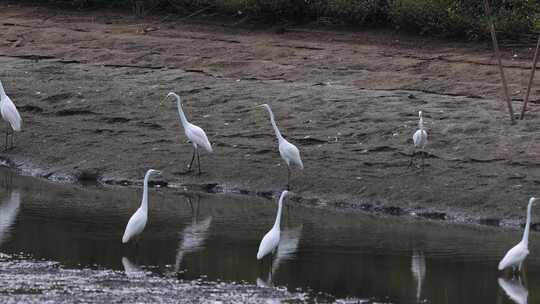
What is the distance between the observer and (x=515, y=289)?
11.4 metres

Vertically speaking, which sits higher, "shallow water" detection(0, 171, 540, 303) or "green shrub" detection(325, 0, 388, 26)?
"green shrub" detection(325, 0, 388, 26)

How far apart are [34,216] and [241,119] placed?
4.60m

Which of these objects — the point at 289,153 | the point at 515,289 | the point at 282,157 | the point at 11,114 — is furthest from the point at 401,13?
the point at 515,289

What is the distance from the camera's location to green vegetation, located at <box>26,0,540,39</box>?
2062 centimetres

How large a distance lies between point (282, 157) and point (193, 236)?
9.31 feet

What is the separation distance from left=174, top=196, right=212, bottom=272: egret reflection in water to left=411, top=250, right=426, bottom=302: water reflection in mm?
2158

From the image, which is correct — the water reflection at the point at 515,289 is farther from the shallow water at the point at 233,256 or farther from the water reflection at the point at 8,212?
the water reflection at the point at 8,212

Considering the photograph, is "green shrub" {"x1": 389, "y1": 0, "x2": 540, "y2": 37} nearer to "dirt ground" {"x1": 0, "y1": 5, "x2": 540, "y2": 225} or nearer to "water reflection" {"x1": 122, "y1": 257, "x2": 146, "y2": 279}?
"dirt ground" {"x1": 0, "y1": 5, "x2": 540, "y2": 225}

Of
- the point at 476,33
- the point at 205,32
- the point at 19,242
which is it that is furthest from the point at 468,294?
the point at 205,32

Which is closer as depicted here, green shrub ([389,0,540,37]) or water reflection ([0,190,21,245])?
water reflection ([0,190,21,245])

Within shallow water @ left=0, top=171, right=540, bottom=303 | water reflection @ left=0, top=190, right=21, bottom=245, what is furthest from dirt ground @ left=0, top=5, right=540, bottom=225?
water reflection @ left=0, top=190, right=21, bottom=245

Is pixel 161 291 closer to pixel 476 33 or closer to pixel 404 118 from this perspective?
pixel 404 118

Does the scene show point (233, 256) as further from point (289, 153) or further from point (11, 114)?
point (11, 114)

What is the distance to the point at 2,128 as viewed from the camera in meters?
19.8
